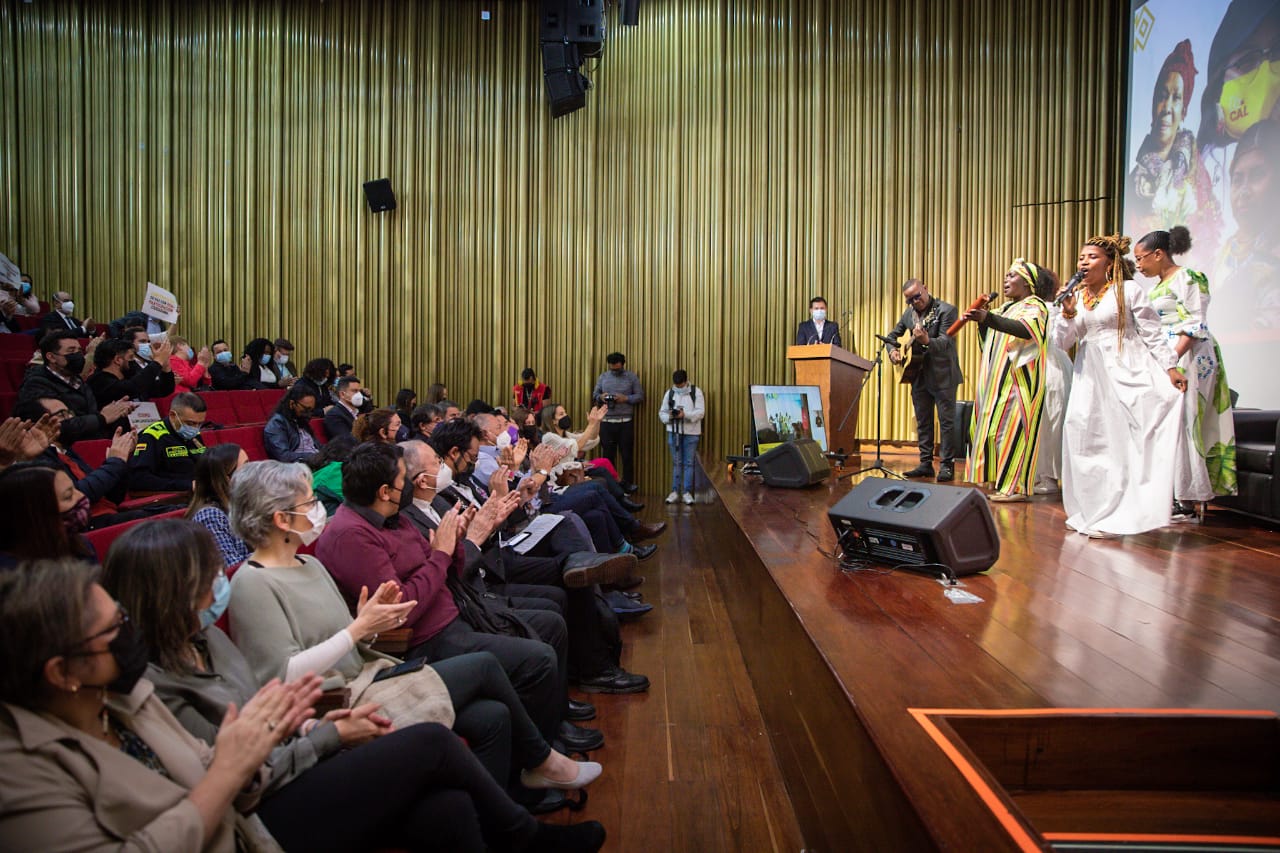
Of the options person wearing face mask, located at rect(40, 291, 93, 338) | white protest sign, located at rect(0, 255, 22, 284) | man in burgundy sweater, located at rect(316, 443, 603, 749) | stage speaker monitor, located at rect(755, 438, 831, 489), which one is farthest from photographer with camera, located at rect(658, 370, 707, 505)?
white protest sign, located at rect(0, 255, 22, 284)

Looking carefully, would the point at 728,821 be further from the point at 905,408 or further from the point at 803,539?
the point at 905,408

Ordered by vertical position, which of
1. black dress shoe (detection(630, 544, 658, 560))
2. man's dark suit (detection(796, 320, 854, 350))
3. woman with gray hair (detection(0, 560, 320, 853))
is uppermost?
man's dark suit (detection(796, 320, 854, 350))

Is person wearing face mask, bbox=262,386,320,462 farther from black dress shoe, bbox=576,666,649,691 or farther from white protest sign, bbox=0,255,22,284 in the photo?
white protest sign, bbox=0,255,22,284

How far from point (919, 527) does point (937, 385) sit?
280 cm

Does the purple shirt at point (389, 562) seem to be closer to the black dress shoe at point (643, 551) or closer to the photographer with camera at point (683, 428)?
the black dress shoe at point (643, 551)

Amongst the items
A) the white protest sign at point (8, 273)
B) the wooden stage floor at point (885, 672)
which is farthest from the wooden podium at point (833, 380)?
the white protest sign at point (8, 273)

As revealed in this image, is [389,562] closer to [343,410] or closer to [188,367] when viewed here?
[343,410]

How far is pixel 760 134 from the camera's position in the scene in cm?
770

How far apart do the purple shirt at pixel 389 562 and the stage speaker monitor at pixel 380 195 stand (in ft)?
21.4

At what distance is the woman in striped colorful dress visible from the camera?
158 inches

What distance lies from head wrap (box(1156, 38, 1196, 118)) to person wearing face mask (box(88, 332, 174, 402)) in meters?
6.93

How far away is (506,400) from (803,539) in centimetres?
545

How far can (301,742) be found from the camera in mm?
1328

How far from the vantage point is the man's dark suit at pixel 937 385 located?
489 cm
